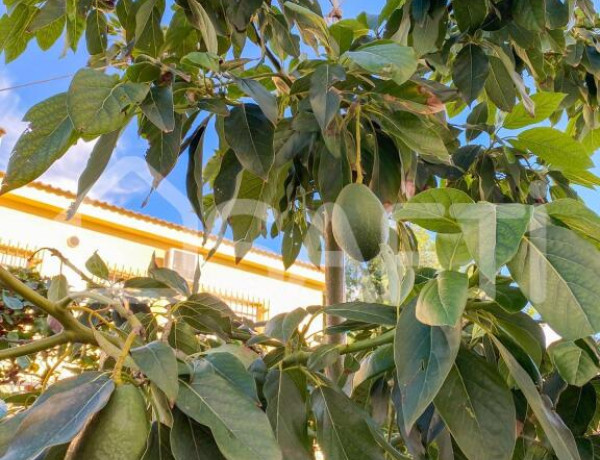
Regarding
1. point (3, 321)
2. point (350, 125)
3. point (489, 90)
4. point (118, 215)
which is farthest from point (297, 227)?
point (118, 215)

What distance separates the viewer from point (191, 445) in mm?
361

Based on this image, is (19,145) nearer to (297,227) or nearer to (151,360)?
(151,360)

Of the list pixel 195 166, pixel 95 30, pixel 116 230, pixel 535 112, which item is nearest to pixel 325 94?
pixel 195 166

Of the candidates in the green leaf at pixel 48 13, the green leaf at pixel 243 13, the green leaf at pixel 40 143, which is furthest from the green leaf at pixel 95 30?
the green leaf at pixel 40 143

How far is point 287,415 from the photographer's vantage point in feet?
1.55

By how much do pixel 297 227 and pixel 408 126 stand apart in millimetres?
370

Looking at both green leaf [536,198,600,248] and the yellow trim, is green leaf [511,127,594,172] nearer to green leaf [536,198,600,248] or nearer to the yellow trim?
green leaf [536,198,600,248]

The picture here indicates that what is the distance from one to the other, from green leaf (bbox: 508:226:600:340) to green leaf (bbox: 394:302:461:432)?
7 cm

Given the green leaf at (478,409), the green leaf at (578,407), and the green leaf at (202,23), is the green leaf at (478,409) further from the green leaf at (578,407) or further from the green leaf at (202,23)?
the green leaf at (202,23)

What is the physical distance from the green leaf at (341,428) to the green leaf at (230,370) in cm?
10

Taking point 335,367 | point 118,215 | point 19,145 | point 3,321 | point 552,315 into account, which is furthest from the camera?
point 118,215

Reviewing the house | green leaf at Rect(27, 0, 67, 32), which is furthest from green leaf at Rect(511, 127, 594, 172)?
the house

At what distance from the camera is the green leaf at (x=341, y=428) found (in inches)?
17.9

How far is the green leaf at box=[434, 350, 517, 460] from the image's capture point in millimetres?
416
